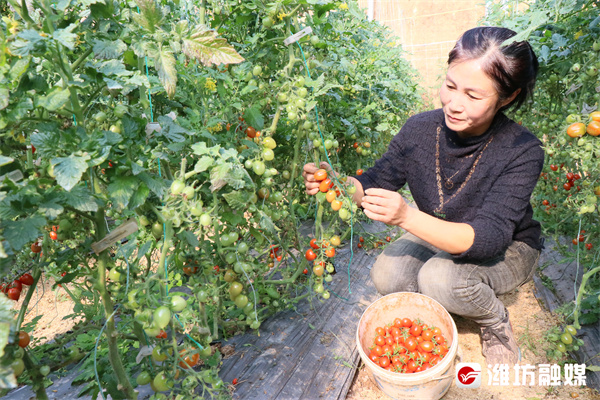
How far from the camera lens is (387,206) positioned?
1.29 metres

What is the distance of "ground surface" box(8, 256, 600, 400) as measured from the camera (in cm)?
146

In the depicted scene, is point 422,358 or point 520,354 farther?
point 520,354

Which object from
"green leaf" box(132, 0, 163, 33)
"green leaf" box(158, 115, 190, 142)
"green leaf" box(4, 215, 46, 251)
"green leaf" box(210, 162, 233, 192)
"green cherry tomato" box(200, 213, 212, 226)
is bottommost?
"green cherry tomato" box(200, 213, 212, 226)

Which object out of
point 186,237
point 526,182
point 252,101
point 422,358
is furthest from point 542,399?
point 252,101

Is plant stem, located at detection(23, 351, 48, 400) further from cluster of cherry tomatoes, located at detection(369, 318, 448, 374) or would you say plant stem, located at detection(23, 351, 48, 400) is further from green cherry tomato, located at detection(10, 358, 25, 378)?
cluster of cherry tomatoes, located at detection(369, 318, 448, 374)

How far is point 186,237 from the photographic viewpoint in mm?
1072

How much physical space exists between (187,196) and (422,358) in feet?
3.54

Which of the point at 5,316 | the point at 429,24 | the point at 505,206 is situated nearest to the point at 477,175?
the point at 505,206

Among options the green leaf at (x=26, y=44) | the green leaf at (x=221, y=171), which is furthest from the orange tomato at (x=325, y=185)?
the green leaf at (x=26, y=44)

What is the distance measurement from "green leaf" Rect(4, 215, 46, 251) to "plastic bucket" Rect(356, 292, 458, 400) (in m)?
1.06

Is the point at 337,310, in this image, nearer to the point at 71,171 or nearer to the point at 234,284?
the point at 234,284

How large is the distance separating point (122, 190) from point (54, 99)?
0.22 m

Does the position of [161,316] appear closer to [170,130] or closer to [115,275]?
[115,275]

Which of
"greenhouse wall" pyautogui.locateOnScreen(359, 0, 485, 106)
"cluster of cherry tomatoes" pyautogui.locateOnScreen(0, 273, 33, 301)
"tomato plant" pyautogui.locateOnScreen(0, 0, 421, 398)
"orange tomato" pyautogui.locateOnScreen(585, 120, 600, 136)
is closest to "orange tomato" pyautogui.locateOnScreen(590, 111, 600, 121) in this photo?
"orange tomato" pyautogui.locateOnScreen(585, 120, 600, 136)
